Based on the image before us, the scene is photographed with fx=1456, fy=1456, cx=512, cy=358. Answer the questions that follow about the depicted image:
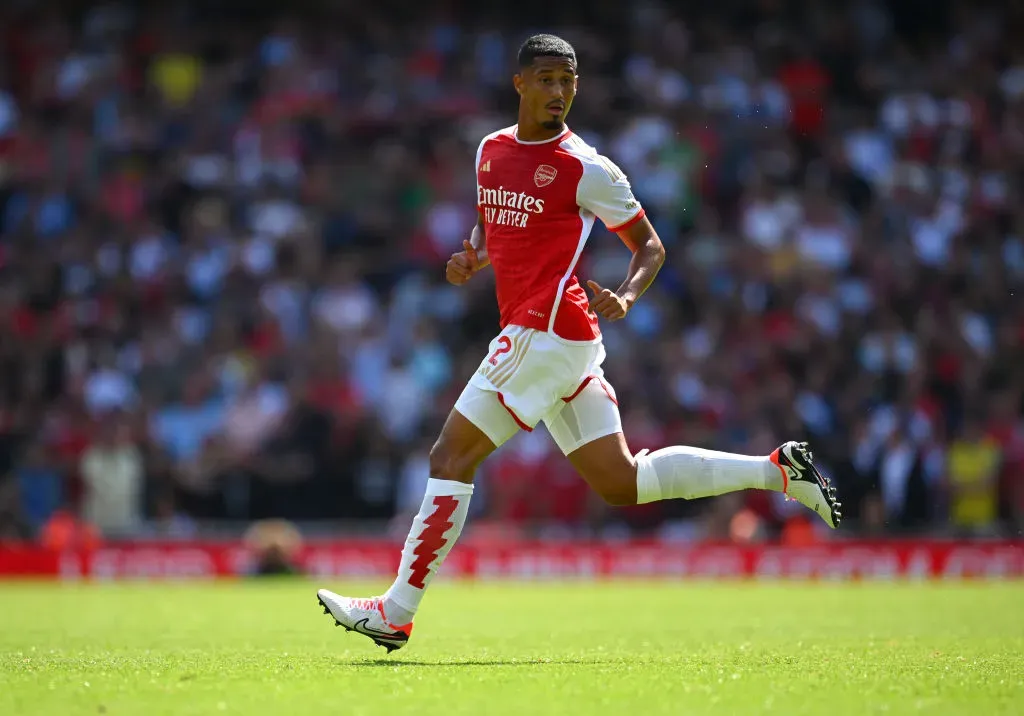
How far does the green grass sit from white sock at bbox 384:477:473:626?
0.97ft

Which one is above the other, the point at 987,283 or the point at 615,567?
the point at 987,283

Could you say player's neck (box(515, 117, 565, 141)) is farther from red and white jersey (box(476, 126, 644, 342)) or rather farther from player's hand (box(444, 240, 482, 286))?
player's hand (box(444, 240, 482, 286))

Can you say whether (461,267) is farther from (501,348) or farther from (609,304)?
(609,304)

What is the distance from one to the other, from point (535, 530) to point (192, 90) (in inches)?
386

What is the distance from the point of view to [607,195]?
24.1 ft

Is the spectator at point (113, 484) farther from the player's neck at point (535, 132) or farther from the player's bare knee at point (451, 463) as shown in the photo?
the player's neck at point (535, 132)

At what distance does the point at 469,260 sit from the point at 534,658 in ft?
6.85

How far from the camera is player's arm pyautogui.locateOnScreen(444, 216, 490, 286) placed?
25.0 ft

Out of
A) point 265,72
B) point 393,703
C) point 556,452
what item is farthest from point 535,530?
point 393,703

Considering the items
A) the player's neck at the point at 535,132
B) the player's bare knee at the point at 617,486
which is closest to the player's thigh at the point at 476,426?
the player's bare knee at the point at 617,486

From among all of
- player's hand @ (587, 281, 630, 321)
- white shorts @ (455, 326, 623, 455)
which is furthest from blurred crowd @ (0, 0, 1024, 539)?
player's hand @ (587, 281, 630, 321)

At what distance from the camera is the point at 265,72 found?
23297 millimetres

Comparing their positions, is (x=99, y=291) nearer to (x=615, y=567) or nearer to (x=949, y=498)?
(x=615, y=567)

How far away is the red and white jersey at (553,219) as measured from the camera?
7.33 meters
